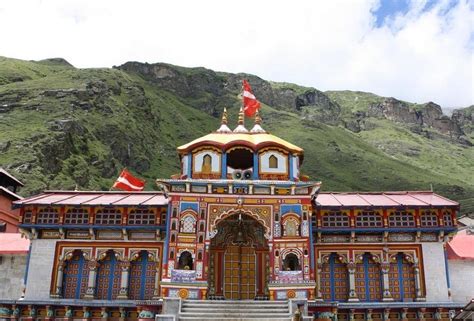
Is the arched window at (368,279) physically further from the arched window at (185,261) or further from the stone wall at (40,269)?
the stone wall at (40,269)

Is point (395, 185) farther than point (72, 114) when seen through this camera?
Yes

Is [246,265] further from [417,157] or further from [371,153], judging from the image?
[417,157]

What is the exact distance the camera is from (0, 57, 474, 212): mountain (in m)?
90.9

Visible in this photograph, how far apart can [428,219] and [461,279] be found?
4.47 meters

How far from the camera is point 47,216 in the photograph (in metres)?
30.6

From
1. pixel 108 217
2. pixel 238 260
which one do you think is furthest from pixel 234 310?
pixel 108 217

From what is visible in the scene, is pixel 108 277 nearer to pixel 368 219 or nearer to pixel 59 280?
pixel 59 280

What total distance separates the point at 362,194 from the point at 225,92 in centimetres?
16322

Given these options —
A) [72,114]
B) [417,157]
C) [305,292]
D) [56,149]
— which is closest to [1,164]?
[56,149]

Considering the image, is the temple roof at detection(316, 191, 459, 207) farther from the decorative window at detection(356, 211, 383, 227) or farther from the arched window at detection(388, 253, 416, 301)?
the arched window at detection(388, 253, 416, 301)

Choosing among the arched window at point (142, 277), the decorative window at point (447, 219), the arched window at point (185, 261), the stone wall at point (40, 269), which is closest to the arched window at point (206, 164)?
the arched window at point (185, 261)

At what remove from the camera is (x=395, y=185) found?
124 m

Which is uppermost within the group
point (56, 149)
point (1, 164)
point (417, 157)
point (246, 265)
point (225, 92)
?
point (225, 92)

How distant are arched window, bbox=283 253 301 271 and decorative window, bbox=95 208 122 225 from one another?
430 inches
